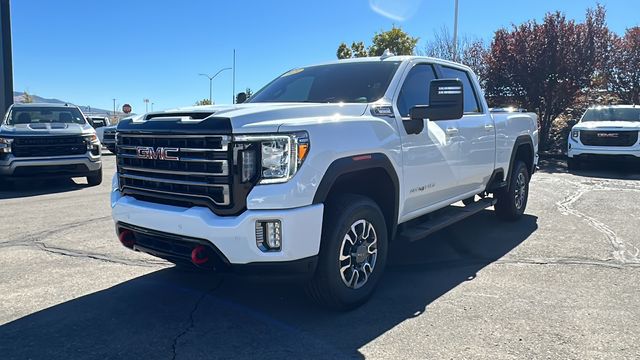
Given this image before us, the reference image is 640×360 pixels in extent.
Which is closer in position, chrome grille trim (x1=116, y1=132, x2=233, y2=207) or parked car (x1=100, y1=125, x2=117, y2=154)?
chrome grille trim (x1=116, y1=132, x2=233, y2=207)

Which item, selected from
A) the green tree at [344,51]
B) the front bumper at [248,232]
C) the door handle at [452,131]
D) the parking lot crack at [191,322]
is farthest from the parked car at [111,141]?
the green tree at [344,51]

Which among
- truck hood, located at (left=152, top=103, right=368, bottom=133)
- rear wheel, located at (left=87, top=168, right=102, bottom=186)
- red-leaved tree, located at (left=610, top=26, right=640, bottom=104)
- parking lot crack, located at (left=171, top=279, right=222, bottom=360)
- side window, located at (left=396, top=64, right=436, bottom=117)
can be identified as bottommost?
parking lot crack, located at (left=171, top=279, right=222, bottom=360)

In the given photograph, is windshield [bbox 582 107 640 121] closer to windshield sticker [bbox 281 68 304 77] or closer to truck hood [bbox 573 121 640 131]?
truck hood [bbox 573 121 640 131]

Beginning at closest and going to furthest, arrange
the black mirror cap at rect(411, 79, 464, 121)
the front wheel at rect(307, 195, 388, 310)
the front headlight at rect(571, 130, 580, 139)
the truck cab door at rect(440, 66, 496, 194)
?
the front wheel at rect(307, 195, 388, 310) → the black mirror cap at rect(411, 79, 464, 121) → the truck cab door at rect(440, 66, 496, 194) → the front headlight at rect(571, 130, 580, 139)

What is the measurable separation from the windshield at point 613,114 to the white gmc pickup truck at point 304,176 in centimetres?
1112

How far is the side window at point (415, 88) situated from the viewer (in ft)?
14.8

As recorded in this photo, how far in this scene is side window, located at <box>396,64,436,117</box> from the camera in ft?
14.8

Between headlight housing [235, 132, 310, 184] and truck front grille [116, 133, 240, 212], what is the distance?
0.36 ft

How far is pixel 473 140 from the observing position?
5.52 meters

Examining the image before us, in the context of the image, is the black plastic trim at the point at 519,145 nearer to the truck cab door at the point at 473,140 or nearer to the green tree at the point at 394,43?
the truck cab door at the point at 473,140

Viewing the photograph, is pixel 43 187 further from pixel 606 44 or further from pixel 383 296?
pixel 606 44

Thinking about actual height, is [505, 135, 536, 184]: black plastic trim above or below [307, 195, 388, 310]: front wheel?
above

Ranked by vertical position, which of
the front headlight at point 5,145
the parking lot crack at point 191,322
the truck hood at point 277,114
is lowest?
the parking lot crack at point 191,322

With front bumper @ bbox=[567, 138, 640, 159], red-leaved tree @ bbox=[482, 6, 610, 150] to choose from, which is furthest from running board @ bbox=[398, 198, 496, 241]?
red-leaved tree @ bbox=[482, 6, 610, 150]
